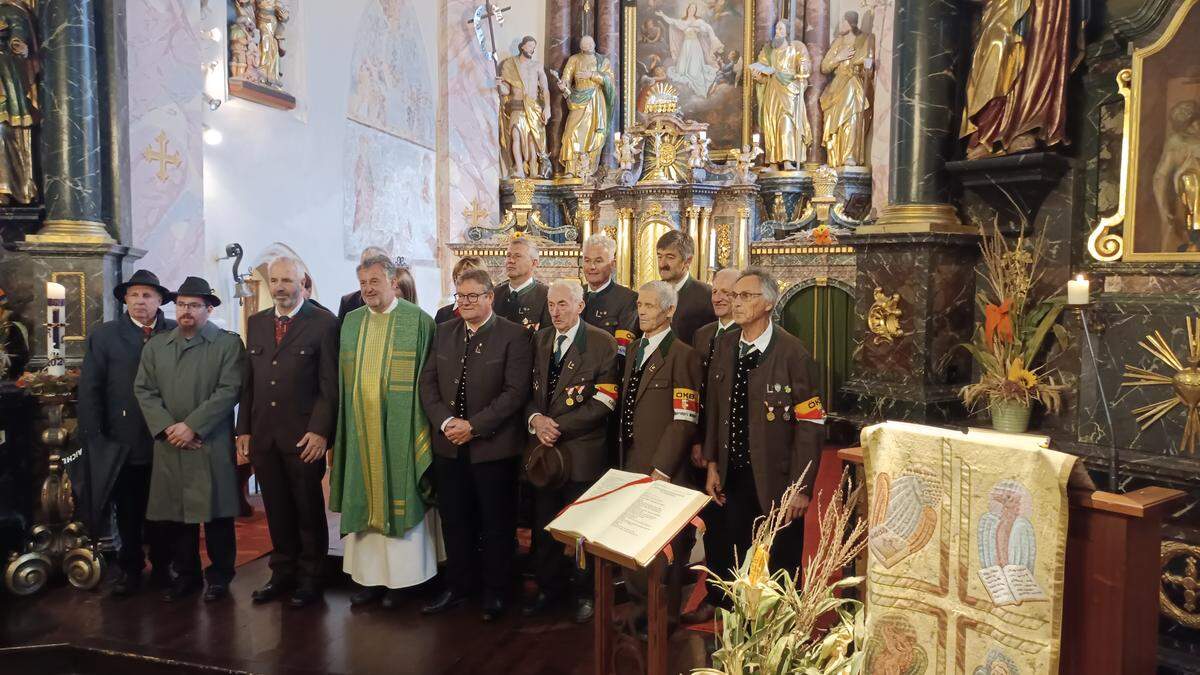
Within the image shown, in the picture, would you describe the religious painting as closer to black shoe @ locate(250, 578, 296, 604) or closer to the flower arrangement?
black shoe @ locate(250, 578, 296, 604)

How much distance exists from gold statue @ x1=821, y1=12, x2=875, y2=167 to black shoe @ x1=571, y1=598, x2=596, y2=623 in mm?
8996

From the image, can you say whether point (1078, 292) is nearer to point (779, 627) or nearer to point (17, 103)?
point (779, 627)

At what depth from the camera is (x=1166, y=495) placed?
2510 millimetres

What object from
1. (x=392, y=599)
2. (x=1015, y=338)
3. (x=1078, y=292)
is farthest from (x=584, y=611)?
(x=1015, y=338)

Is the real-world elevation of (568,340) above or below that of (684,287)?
below

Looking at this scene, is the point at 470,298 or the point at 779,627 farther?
the point at 470,298

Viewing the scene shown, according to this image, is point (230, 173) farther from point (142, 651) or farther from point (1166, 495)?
point (1166, 495)

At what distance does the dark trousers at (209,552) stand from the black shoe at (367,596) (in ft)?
2.25

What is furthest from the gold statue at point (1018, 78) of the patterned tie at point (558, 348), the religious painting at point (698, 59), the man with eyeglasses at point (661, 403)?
the religious painting at point (698, 59)

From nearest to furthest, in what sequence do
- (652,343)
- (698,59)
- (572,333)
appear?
(652,343) → (572,333) → (698,59)

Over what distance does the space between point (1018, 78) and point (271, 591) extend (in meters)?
4.63

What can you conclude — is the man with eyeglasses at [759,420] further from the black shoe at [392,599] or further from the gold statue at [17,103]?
the gold statue at [17,103]

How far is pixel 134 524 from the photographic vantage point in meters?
4.64

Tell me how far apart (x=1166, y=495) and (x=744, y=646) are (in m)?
1.40
